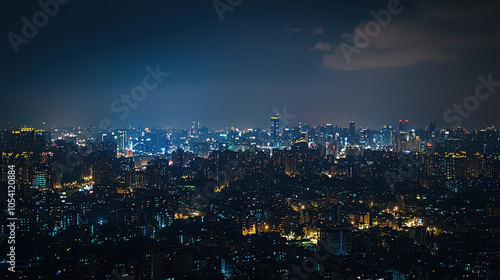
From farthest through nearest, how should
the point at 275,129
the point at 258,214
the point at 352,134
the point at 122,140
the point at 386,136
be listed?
1. the point at 352,134
2. the point at 386,136
3. the point at 275,129
4. the point at 122,140
5. the point at 258,214

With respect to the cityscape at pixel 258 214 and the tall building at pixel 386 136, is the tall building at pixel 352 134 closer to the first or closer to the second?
the tall building at pixel 386 136

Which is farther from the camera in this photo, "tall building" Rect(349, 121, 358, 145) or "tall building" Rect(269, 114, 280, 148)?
"tall building" Rect(349, 121, 358, 145)

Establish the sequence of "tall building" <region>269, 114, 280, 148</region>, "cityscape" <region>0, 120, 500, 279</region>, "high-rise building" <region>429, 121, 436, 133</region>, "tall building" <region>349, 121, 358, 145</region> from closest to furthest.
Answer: "cityscape" <region>0, 120, 500, 279</region>, "high-rise building" <region>429, 121, 436, 133</region>, "tall building" <region>269, 114, 280, 148</region>, "tall building" <region>349, 121, 358, 145</region>

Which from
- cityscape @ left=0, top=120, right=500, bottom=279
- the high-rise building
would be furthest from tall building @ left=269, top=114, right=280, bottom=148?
the high-rise building

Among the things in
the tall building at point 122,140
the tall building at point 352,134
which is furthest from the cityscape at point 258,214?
the tall building at point 352,134

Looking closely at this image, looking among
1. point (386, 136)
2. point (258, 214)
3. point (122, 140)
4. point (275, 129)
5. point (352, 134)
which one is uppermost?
point (275, 129)

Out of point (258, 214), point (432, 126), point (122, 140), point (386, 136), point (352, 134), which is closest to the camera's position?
point (258, 214)

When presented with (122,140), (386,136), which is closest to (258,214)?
(122,140)

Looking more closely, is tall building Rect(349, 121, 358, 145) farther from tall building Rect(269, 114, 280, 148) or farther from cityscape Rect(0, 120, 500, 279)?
cityscape Rect(0, 120, 500, 279)

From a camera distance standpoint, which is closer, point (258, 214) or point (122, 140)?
point (258, 214)

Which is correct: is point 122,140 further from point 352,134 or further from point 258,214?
point 258,214

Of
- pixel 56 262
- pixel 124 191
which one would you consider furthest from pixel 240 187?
pixel 56 262
